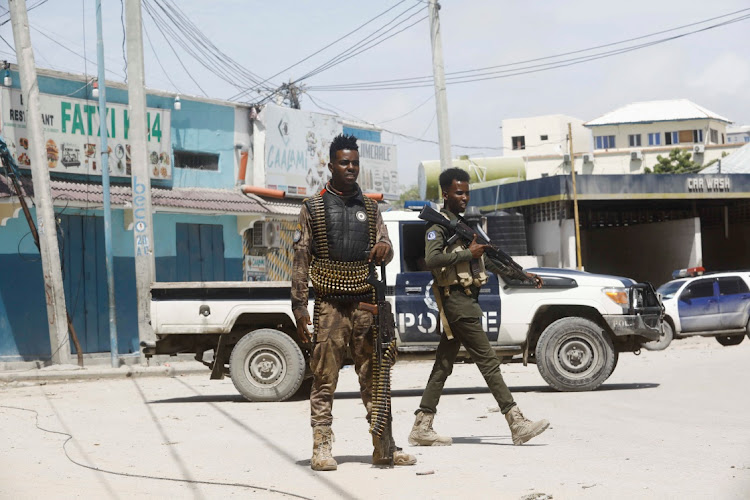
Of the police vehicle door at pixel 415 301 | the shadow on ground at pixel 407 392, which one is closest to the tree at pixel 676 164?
the shadow on ground at pixel 407 392

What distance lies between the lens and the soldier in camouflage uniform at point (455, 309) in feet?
25.1

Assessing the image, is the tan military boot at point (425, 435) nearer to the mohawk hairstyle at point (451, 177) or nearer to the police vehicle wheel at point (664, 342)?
the mohawk hairstyle at point (451, 177)

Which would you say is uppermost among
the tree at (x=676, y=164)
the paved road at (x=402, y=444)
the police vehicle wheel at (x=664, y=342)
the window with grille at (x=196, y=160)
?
the tree at (x=676, y=164)

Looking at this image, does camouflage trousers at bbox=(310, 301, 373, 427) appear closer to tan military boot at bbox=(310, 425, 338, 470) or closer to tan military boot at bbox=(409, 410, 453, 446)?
tan military boot at bbox=(310, 425, 338, 470)

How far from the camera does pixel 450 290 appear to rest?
781 centimetres

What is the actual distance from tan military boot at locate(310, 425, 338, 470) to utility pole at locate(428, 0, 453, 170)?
14.8 metres

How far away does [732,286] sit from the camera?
900 inches

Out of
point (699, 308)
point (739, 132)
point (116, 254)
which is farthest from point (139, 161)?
point (739, 132)

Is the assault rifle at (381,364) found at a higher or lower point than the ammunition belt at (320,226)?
lower

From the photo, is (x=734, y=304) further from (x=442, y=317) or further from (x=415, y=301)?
(x=442, y=317)

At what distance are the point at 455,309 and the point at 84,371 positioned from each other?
11.8 m

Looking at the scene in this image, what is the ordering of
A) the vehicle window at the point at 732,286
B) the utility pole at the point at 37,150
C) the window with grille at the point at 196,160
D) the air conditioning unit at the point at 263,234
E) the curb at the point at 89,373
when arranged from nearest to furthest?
the curb at the point at 89,373, the utility pole at the point at 37,150, the vehicle window at the point at 732,286, the window with grille at the point at 196,160, the air conditioning unit at the point at 263,234

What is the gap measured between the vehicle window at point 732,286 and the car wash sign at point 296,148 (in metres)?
9.44

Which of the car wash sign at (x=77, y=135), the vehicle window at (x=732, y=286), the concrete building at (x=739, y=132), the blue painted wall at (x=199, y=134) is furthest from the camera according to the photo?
the concrete building at (x=739, y=132)
